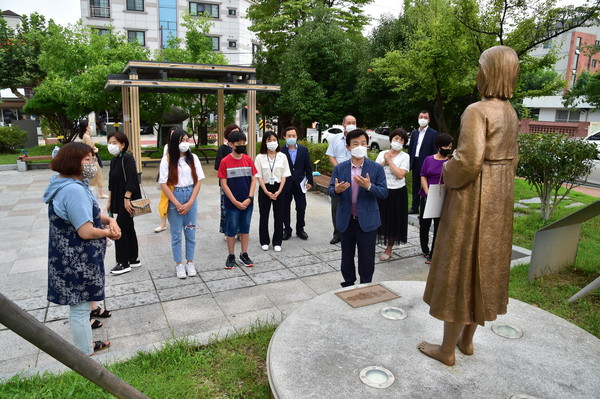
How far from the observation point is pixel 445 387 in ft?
9.62

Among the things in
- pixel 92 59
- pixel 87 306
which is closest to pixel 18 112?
pixel 92 59

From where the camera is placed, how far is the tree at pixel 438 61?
12461 mm

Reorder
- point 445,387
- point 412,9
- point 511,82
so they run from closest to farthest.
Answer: point 511,82 → point 445,387 → point 412,9

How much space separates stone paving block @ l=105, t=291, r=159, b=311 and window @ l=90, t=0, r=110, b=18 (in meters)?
39.2

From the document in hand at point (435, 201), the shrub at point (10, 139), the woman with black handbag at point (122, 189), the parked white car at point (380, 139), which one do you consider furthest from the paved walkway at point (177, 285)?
the parked white car at point (380, 139)

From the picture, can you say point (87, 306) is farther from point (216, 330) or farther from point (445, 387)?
point (445, 387)

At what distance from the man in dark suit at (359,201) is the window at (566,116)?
1448 inches

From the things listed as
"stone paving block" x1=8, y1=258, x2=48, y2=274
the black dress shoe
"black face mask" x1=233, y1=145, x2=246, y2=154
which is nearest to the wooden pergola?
"stone paving block" x1=8, y1=258, x2=48, y2=274

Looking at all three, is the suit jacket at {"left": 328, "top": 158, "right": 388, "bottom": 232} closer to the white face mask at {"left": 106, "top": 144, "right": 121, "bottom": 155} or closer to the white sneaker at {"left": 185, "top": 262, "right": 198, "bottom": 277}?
the white sneaker at {"left": 185, "top": 262, "right": 198, "bottom": 277}

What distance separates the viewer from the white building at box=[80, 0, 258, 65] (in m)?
37.0

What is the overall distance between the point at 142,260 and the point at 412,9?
15055 millimetres

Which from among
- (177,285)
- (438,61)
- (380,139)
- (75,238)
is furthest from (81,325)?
(380,139)

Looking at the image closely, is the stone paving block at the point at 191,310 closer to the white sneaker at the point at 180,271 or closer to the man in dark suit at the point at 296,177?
the white sneaker at the point at 180,271

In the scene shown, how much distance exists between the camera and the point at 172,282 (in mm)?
5270
